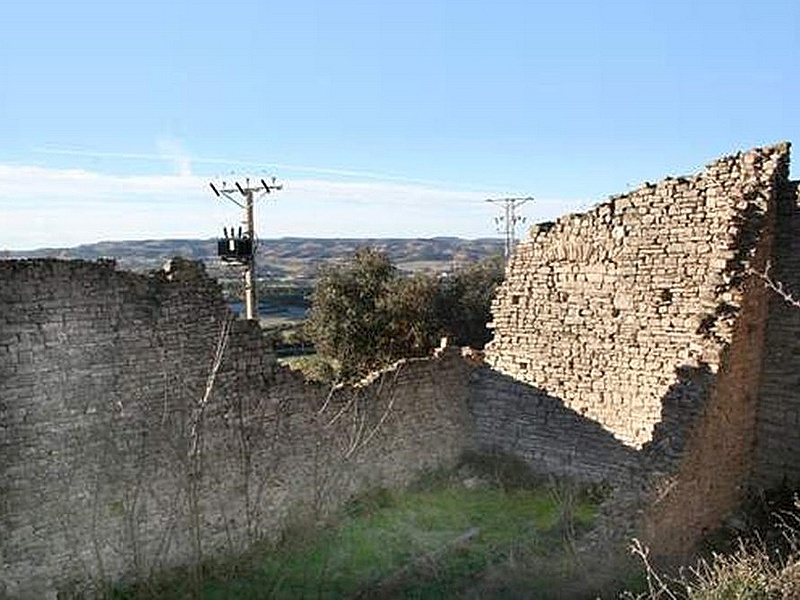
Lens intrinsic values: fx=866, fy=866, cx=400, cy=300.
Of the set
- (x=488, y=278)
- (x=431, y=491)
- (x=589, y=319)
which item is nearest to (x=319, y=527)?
(x=431, y=491)

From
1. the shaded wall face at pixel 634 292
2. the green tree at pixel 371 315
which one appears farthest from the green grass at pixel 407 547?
the green tree at pixel 371 315

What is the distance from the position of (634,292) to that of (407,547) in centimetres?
436

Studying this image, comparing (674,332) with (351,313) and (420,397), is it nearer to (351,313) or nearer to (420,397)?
(420,397)

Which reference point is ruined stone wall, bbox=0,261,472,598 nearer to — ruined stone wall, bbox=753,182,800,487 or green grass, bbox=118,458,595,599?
green grass, bbox=118,458,595,599

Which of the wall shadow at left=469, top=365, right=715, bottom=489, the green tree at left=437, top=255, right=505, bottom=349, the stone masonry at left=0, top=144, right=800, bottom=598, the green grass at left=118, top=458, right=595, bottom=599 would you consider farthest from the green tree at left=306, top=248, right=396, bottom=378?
the green grass at left=118, top=458, right=595, bottom=599

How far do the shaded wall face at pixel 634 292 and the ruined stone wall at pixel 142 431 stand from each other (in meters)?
2.82

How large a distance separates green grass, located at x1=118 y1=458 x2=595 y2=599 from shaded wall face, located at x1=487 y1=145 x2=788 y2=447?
5.32 feet

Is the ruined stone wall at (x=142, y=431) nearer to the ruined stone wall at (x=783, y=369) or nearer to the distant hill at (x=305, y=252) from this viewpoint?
the ruined stone wall at (x=783, y=369)

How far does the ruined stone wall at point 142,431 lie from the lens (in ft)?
26.9

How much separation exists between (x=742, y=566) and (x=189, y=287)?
6.11 m

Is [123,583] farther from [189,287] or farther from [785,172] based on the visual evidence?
[785,172]

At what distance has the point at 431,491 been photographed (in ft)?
39.8

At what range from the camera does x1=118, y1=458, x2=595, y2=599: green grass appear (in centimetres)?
920

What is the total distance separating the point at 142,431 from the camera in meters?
9.04
